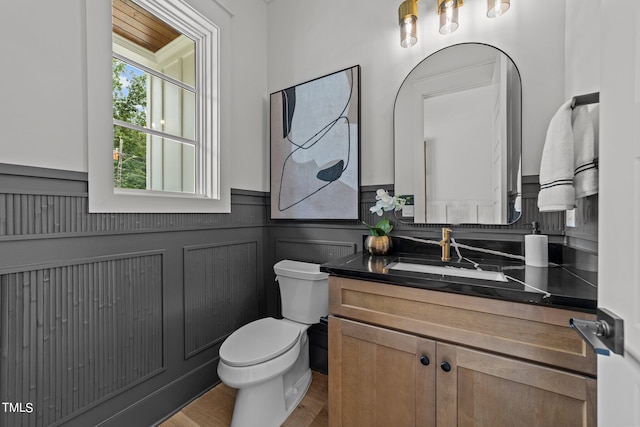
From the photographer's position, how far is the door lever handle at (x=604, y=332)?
455mm

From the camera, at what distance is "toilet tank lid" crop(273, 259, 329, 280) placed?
1610 mm

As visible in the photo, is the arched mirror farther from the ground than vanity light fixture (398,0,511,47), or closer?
closer

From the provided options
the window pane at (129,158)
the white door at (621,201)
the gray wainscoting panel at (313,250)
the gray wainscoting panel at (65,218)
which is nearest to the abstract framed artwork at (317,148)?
the gray wainscoting panel at (313,250)

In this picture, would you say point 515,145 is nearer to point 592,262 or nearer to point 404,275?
point 592,262

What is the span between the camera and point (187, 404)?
5.13 feet

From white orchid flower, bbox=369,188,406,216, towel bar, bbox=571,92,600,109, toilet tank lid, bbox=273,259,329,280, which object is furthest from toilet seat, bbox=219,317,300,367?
towel bar, bbox=571,92,600,109

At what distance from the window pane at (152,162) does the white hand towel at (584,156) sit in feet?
6.25

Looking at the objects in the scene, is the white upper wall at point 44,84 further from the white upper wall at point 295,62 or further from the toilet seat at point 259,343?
the toilet seat at point 259,343

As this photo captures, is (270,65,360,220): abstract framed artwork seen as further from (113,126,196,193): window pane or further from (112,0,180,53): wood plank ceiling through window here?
(112,0,180,53): wood plank ceiling through window

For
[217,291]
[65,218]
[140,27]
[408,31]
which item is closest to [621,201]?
[408,31]

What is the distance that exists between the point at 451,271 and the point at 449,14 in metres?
1.28

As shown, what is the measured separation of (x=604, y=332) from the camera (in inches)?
18.9

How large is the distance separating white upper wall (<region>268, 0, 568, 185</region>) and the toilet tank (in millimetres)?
684

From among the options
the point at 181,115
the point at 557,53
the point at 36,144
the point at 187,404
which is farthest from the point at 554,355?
the point at 181,115
